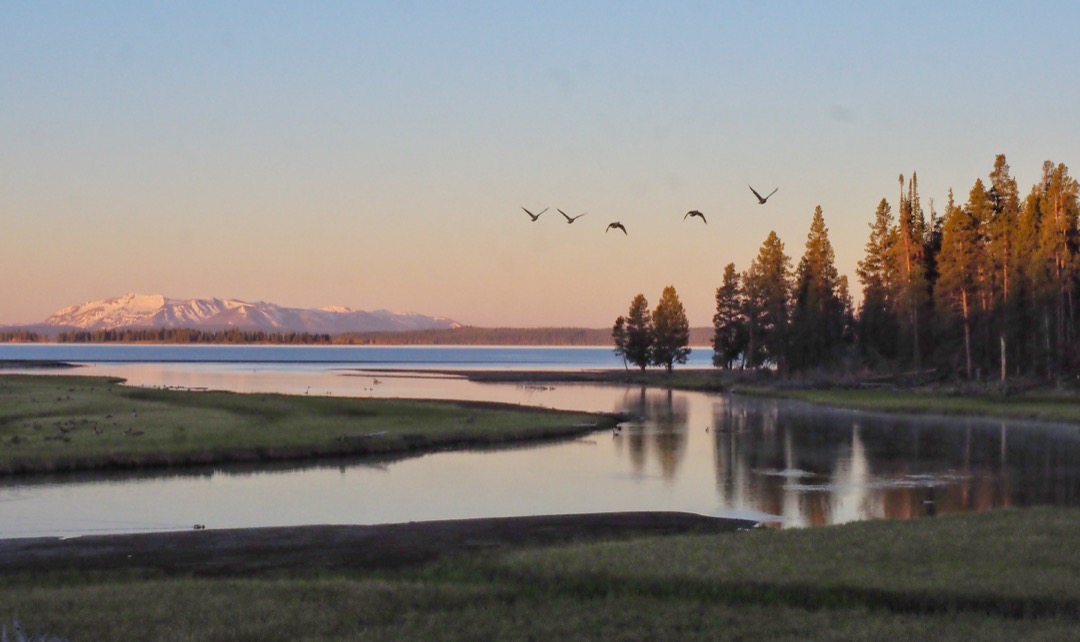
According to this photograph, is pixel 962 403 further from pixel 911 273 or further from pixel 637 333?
pixel 637 333

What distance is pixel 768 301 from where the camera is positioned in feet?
455

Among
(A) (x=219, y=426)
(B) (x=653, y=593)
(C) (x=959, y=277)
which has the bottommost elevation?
(B) (x=653, y=593)

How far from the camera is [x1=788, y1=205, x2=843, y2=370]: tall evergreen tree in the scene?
127625mm

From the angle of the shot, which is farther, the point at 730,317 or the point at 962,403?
the point at 730,317

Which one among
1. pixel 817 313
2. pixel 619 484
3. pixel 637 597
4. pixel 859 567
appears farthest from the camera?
pixel 817 313

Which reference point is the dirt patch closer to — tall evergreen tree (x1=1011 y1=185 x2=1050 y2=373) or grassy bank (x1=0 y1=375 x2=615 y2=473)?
grassy bank (x1=0 y1=375 x2=615 y2=473)

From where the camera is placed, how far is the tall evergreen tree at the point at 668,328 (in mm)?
162750

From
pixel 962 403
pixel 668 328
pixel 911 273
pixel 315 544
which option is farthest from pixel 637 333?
pixel 315 544

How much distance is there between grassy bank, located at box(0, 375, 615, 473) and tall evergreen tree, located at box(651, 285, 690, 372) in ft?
269

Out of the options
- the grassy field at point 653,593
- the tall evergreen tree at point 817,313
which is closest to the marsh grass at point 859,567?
the grassy field at point 653,593

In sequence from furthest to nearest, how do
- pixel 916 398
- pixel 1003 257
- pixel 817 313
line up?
1. pixel 817 313
2. pixel 1003 257
3. pixel 916 398

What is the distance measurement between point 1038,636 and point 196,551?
18.8 m

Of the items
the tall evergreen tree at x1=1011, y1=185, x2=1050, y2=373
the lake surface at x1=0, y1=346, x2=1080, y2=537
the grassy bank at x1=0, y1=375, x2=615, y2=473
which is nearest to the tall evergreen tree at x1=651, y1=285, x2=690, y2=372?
the tall evergreen tree at x1=1011, y1=185, x2=1050, y2=373

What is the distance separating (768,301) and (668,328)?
26.2 m
